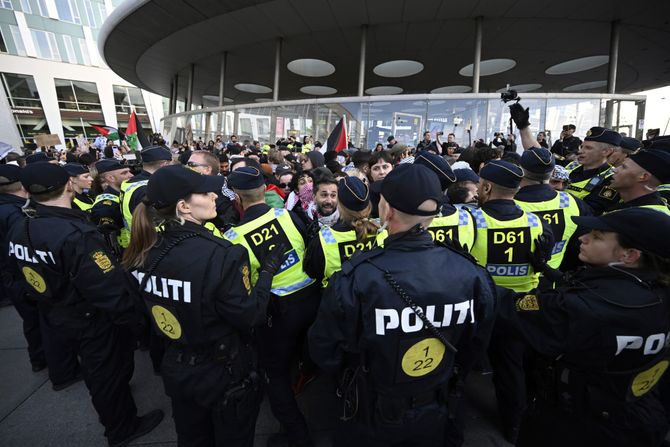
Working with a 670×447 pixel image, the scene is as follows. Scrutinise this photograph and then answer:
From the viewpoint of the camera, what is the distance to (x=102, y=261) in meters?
2.40

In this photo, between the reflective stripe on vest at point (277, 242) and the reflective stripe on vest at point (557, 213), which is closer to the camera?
the reflective stripe on vest at point (277, 242)

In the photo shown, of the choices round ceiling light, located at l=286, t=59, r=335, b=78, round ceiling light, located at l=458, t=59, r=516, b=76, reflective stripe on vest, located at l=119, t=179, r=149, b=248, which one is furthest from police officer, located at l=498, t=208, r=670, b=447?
round ceiling light, located at l=458, t=59, r=516, b=76

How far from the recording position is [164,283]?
72.8 inches

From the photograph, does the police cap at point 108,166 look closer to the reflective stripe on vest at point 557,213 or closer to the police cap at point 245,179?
the police cap at point 245,179

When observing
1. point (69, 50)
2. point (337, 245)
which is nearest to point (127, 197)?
point (337, 245)

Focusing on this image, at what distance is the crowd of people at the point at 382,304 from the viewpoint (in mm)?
1569

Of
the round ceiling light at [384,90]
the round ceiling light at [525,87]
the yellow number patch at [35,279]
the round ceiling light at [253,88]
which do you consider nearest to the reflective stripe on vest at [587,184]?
the yellow number patch at [35,279]

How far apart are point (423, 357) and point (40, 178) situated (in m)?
3.02

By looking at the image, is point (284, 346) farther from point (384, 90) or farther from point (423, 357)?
point (384, 90)

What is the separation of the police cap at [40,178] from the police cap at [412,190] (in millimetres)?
2591

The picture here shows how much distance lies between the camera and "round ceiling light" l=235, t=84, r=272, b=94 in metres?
27.1

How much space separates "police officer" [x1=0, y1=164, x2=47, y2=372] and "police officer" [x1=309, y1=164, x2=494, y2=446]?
3721 mm

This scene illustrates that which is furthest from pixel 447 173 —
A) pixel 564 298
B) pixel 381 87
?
pixel 381 87

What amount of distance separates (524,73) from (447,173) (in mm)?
25286
